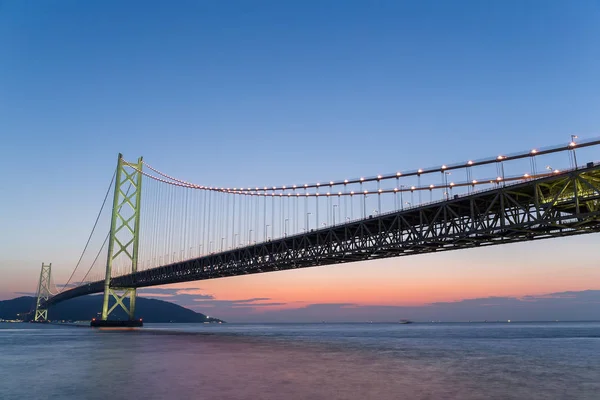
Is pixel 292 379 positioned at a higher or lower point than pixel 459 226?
lower

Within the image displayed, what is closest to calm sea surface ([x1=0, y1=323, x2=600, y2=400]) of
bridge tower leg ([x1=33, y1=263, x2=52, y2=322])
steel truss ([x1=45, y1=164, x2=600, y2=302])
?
steel truss ([x1=45, y1=164, x2=600, y2=302])

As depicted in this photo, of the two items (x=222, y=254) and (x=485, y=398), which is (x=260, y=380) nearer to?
(x=485, y=398)

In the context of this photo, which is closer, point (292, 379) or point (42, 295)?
point (292, 379)

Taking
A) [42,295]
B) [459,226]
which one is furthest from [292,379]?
[42,295]

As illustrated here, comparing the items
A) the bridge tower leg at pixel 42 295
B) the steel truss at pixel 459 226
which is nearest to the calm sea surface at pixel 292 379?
the steel truss at pixel 459 226

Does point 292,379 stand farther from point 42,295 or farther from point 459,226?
point 42,295

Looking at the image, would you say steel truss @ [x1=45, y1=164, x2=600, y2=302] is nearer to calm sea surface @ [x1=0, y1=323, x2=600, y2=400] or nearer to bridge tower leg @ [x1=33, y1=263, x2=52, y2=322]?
calm sea surface @ [x1=0, y1=323, x2=600, y2=400]

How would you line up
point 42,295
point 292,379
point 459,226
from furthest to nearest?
point 42,295 < point 459,226 < point 292,379

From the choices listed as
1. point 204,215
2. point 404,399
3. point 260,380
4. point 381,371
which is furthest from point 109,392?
point 204,215
